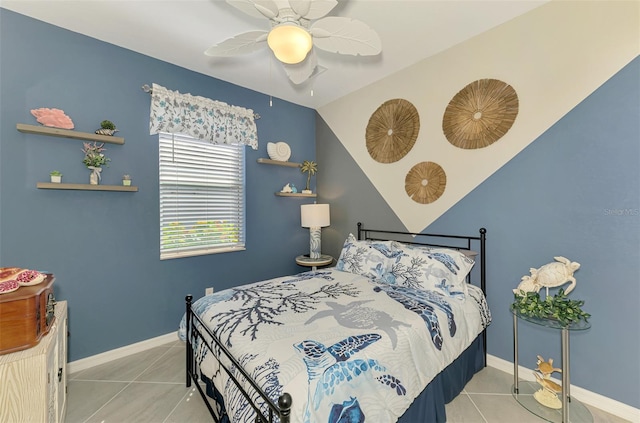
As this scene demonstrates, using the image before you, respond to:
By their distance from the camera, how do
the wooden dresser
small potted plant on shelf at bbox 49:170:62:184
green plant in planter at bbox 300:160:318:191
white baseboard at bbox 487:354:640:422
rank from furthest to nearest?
green plant in planter at bbox 300:160:318:191
small potted plant on shelf at bbox 49:170:62:184
white baseboard at bbox 487:354:640:422
the wooden dresser

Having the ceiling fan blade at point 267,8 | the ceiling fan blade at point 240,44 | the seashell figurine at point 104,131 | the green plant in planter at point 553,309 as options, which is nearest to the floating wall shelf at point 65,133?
the seashell figurine at point 104,131

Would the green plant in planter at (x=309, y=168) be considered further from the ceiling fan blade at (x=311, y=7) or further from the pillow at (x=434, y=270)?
the ceiling fan blade at (x=311, y=7)

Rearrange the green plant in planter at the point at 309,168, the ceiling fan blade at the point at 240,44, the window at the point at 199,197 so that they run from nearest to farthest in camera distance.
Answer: the ceiling fan blade at the point at 240,44
the window at the point at 199,197
the green plant in planter at the point at 309,168

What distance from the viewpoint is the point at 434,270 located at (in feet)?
6.90

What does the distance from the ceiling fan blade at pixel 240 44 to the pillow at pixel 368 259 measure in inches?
75.6

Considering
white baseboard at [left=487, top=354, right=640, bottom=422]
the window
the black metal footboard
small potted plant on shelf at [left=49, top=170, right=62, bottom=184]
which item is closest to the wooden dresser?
the black metal footboard

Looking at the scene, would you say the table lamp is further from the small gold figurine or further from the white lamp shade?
the small gold figurine

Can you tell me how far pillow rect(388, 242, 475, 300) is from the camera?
6.68 feet

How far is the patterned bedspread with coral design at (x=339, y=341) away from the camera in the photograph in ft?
3.75

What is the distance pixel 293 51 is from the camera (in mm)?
1456

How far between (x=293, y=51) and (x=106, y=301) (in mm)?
2680

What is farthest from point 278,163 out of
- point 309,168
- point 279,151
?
point 309,168

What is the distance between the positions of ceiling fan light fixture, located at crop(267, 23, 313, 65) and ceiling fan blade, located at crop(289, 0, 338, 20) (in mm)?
77

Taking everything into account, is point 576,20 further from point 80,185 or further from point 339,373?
point 80,185
